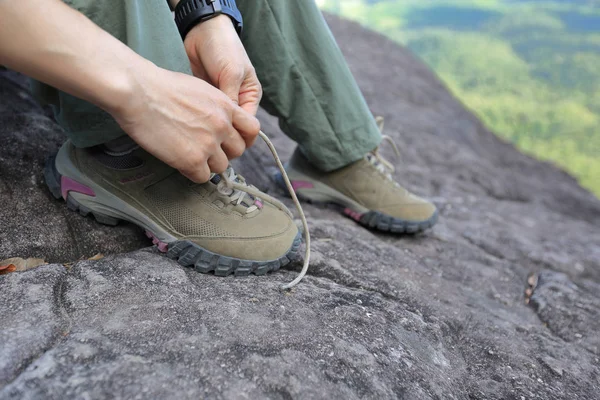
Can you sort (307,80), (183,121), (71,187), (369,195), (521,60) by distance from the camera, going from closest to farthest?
(183,121) < (71,187) < (307,80) < (369,195) < (521,60)

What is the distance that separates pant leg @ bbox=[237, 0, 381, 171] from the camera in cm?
126

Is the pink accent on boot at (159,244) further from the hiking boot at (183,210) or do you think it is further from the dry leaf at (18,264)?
the dry leaf at (18,264)

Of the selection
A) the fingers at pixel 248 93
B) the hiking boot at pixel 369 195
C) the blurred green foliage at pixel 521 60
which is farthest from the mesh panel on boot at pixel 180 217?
the blurred green foliage at pixel 521 60

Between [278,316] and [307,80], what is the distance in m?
0.69

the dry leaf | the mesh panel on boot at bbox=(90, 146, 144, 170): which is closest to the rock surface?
the dry leaf

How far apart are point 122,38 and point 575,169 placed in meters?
12.2

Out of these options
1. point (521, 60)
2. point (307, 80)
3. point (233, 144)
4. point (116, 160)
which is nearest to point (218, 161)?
point (233, 144)

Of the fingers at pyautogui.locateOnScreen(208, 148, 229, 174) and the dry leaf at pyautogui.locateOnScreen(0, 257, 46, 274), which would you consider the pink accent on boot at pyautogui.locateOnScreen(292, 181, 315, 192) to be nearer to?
the fingers at pyautogui.locateOnScreen(208, 148, 229, 174)

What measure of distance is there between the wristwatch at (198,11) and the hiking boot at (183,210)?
0.93 feet

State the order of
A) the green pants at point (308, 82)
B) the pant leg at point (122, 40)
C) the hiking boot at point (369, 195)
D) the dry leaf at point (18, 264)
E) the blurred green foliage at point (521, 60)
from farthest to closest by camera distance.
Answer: the blurred green foliage at point (521, 60)
the hiking boot at point (369, 195)
the green pants at point (308, 82)
the dry leaf at point (18, 264)
the pant leg at point (122, 40)

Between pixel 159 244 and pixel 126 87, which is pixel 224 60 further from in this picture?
pixel 159 244

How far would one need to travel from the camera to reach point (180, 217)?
40.9 inches

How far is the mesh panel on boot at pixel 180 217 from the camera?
3.40ft

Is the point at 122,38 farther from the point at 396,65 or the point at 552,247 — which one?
the point at 396,65
